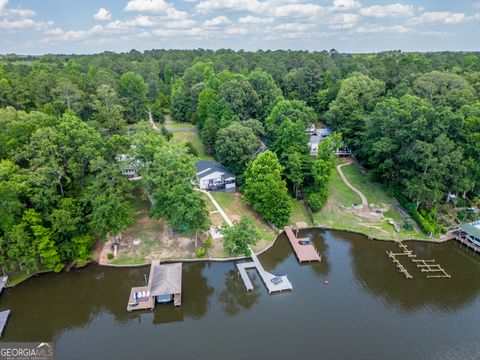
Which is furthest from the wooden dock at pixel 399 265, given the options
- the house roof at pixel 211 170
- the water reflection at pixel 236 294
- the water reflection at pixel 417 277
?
the house roof at pixel 211 170

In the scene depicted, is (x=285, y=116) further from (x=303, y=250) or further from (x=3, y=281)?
(x=3, y=281)

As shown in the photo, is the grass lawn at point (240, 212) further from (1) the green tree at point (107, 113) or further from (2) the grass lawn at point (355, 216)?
(1) the green tree at point (107, 113)

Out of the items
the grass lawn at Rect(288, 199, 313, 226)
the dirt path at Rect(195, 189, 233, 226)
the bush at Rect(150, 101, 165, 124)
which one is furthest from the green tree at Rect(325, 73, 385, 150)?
the bush at Rect(150, 101, 165, 124)

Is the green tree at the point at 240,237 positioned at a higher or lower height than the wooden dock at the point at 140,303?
higher

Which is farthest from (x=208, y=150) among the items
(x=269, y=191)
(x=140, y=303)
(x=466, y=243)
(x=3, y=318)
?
(x=466, y=243)

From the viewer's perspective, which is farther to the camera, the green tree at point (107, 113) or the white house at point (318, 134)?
the white house at point (318, 134)

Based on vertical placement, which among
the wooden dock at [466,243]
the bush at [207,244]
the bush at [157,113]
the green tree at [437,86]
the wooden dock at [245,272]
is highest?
the green tree at [437,86]
